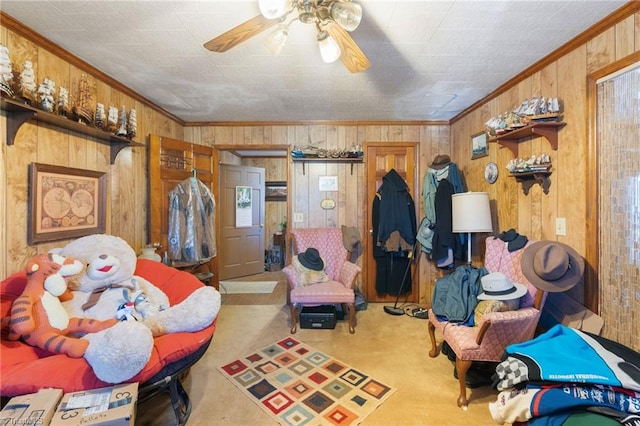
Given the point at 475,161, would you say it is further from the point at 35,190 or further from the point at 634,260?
the point at 35,190

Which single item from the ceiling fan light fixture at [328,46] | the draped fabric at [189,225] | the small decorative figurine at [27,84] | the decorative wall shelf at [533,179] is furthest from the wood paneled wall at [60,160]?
the decorative wall shelf at [533,179]

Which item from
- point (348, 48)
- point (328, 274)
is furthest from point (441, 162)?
point (348, 48)

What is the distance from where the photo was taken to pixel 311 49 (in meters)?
1.82

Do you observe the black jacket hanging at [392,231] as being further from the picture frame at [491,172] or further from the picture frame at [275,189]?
the picture frame at [275,189]

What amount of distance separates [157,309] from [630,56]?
9.79 ft

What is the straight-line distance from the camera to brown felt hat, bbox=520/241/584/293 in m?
1.60

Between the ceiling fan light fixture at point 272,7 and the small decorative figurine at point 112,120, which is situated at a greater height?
the ceiling fan light fixture at point 272,7

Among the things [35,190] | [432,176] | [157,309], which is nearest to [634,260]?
[432,176]

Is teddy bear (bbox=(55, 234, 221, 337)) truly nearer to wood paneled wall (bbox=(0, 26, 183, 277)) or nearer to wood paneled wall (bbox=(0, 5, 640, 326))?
wood paneled wall (bbox=(0, 26, 183, 277))

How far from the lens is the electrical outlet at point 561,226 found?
1835 mm

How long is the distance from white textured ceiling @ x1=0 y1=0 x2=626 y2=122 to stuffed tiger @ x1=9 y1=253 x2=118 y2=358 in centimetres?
136

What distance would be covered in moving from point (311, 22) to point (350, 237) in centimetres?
230

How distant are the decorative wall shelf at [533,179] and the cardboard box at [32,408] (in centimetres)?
292

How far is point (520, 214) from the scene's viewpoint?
7.42ft
